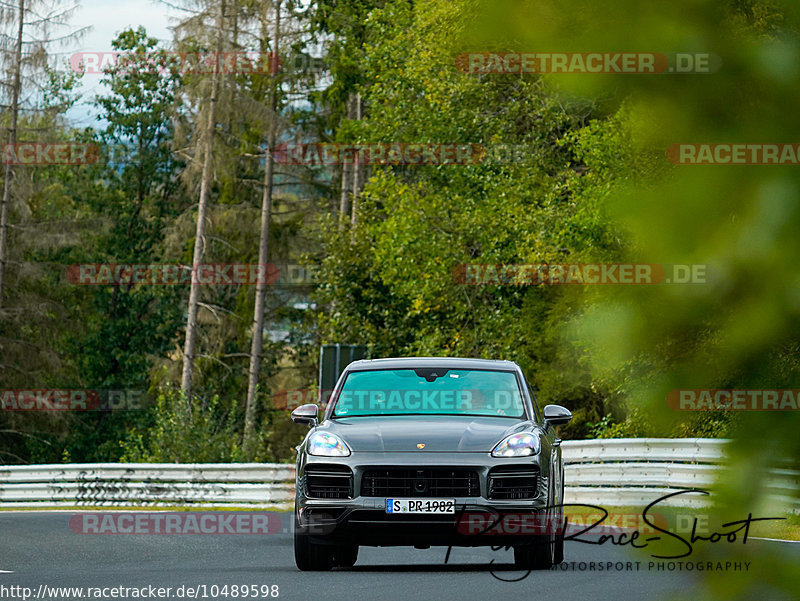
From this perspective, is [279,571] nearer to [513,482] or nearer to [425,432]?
[425,432]

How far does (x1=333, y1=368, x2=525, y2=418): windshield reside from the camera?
11.7 meters

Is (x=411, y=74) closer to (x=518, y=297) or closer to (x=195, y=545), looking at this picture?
(x=518, y=297)

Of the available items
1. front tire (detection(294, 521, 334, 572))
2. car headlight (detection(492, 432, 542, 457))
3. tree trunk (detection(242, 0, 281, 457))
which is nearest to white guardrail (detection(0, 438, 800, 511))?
front tire (detection(294, 521, 334, 572))

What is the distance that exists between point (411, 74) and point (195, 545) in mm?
22827

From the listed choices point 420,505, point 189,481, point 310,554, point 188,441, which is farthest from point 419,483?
point 188,441

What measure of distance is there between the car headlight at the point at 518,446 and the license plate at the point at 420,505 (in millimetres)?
517

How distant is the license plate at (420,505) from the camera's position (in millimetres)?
10562

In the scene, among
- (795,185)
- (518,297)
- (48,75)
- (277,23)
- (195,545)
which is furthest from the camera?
(277,23)

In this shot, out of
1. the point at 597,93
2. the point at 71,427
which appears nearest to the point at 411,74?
the point at 71,427

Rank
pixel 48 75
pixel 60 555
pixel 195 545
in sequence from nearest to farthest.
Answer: pixel 60 555 < pixel 195 545 < pixel 48 75

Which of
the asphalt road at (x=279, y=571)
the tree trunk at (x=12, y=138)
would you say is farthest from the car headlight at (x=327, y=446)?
the tree trunk at (x=12, y=138)

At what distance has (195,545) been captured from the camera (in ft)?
50.1

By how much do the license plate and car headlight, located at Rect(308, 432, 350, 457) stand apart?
0.54 m

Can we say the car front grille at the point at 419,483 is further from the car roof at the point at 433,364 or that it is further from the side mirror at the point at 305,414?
the car roof at the point at 433,364
